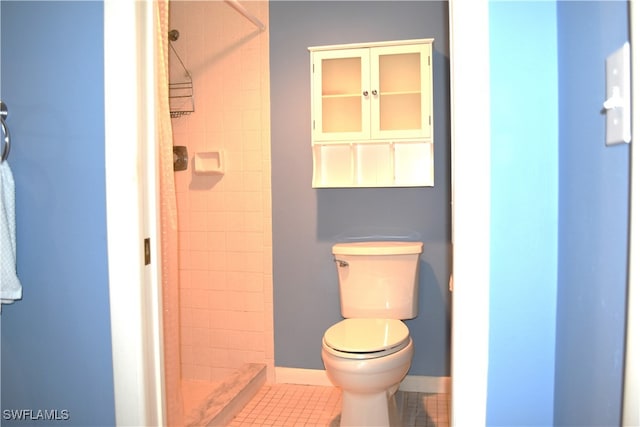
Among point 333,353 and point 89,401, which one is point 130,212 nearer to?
point 89,401

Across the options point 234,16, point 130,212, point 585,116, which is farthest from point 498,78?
point 234,16

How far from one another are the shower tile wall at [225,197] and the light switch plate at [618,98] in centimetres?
222

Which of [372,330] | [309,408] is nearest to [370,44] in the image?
[372,330]

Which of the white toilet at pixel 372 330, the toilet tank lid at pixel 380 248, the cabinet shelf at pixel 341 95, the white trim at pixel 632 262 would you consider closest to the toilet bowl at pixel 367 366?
the white toilet at pixel 372 330

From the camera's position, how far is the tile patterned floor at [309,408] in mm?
2469

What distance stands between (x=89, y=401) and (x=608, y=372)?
1333 millimetres

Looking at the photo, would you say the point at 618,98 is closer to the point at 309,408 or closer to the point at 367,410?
the point at 367,410

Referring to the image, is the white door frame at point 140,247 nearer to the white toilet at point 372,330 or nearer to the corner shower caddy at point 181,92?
the white toilet at point 372,330

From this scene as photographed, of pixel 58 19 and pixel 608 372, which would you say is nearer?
pixel 608 372

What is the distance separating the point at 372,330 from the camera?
2.27m

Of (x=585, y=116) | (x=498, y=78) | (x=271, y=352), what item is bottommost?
(x=271, y=352)

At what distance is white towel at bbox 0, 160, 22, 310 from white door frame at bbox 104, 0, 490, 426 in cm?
34

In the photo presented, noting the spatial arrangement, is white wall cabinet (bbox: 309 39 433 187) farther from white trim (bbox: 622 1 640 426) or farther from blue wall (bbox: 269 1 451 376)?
white trim (bbox: 622 1 640 426)

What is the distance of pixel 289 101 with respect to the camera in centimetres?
286
